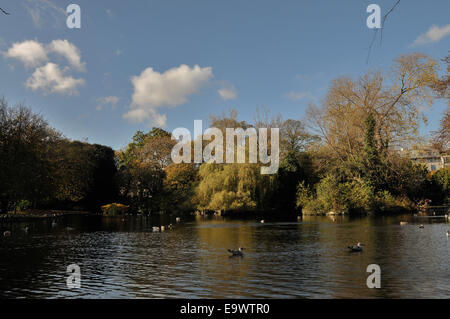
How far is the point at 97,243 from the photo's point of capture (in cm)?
1862

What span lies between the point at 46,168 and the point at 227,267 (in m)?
29.6

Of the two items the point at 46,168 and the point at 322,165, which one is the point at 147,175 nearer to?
the point at 46,168

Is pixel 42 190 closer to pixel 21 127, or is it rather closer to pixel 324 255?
pixel 21 127

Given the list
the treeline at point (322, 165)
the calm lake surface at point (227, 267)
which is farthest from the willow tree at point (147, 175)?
the calm lake surface at point (227, 267)

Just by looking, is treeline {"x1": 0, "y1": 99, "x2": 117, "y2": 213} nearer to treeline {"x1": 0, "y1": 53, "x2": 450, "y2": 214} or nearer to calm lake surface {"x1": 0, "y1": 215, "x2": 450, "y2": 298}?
treeline {"x1": 0, "y1": 53, "x2": 450, "y2": 214}

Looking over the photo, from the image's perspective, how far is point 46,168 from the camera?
36.2 m

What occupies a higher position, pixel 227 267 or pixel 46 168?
pixel 46 168

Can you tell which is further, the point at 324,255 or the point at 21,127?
the point at 21,127

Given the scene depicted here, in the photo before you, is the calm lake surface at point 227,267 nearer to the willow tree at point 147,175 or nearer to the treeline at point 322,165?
the treeline at point 322,165

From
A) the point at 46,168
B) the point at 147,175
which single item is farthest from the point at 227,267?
the point at 147,175

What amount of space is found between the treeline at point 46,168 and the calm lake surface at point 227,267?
14049 mm

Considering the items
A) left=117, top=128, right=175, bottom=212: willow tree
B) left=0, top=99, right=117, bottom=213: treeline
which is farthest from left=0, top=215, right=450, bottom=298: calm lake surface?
left=117, top=128, right=175, bottom=212: willow tree
